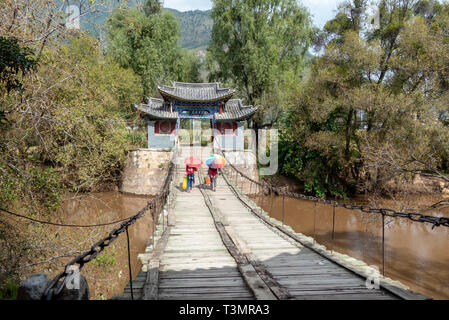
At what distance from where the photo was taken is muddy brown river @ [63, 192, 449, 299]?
6902 mm

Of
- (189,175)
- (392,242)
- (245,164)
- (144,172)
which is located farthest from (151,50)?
(392,242)

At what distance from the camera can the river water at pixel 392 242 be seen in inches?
290

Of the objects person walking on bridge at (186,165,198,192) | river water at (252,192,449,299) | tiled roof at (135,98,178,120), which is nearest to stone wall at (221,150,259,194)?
river water at (252,192,449,299)

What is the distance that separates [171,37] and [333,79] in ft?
47.9

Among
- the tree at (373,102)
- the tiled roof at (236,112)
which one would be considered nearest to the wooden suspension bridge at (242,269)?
the tree at (373,102)

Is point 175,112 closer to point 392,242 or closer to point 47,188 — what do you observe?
point 47,188

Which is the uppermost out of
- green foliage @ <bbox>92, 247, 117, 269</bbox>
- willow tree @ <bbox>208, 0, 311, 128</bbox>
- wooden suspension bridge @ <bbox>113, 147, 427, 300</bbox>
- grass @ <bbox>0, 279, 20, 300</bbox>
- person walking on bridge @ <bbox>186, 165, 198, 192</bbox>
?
willow tree @ <bbox>208, 0, 311, 128</bbox>

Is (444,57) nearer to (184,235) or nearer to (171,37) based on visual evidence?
(184,235)

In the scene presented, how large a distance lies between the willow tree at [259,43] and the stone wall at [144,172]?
7.78 metres

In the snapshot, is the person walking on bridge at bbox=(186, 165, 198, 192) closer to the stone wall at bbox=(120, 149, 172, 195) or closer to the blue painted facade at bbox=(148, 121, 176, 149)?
the stone wall at bbox=(120, 149, 172, 195)

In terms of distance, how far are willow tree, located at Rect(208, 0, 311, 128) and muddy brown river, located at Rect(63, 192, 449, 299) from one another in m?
8.53

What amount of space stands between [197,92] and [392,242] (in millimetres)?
14353

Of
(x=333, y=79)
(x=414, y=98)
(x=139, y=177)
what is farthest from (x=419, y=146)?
(x=139, y=177)

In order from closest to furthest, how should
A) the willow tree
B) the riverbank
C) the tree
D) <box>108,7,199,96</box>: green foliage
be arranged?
the riverbank
the tree
the willow tree
<box>108,7,199,96</box>: green foliage
